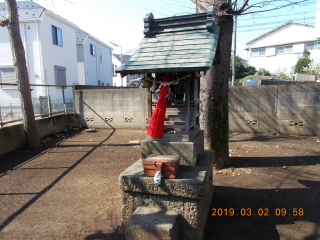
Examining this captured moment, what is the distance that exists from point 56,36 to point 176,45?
51.1ft

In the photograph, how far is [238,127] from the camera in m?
9.27

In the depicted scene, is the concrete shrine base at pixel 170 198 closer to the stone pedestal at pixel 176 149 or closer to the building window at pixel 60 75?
the stone pedestal at pixel 176 149

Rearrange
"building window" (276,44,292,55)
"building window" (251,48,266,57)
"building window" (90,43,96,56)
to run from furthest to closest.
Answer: "building window" (251,48,266,57) < "building window" (276,44,292,55) < "building window" (90,43,96,56)

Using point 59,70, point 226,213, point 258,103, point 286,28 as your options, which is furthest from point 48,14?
point 286,28

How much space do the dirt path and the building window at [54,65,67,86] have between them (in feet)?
32.6

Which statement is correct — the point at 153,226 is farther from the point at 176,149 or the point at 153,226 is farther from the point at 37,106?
the point at 37,106

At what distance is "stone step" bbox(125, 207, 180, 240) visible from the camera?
265cm

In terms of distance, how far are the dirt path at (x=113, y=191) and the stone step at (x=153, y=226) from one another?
629 millimetres

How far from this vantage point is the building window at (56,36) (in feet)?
52.2

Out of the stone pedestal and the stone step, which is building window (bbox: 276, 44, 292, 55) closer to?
the stone pedestal
